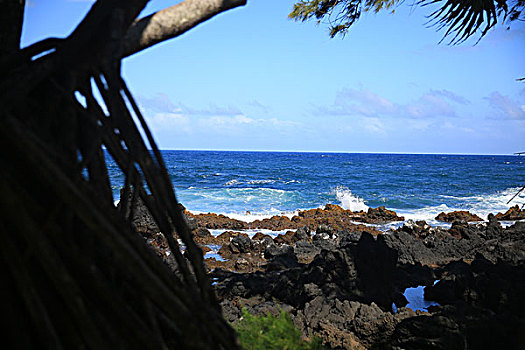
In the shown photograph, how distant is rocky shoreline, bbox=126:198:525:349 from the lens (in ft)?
12.9

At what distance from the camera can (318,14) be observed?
5957 mm

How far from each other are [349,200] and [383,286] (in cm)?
1774

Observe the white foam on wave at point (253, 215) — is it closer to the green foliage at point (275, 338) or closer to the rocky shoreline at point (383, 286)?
the rocky shoreline at point (383, 286)

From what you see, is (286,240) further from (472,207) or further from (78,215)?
(472,207)

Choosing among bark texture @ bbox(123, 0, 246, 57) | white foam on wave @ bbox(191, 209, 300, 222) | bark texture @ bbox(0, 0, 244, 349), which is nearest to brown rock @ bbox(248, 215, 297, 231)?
white foam on wave @ bbox(191, 209, 300, 222)

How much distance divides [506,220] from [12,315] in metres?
16.1

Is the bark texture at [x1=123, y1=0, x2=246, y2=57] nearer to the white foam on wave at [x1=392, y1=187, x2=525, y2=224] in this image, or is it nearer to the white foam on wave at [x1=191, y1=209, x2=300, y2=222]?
the white foam on wave at [x1=191, y1=209, x2=300, y2=222]

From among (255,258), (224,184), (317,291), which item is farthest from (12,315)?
(224,184)

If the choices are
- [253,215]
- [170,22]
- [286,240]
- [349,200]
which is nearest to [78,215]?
[170,22]

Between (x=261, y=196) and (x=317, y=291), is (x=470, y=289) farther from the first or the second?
(x=261, y=196)

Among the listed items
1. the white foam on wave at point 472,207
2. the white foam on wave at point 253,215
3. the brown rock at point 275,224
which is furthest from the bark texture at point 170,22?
the white foam on wave at point 472,207

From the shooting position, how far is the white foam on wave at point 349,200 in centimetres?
2129

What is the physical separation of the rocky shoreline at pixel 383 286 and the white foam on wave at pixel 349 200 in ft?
35.3

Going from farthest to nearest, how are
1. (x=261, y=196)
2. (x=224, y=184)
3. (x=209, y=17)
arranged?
(x=224, y=184) → (x=261, y=196) → (x=209, y=17)
